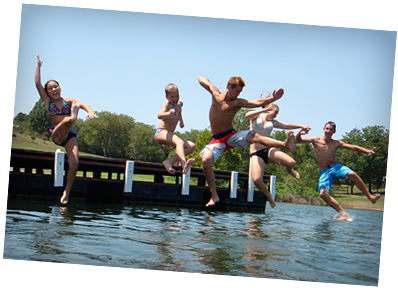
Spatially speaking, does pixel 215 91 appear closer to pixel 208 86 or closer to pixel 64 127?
pixel 208 86

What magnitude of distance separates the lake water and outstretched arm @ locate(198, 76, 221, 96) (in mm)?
2589

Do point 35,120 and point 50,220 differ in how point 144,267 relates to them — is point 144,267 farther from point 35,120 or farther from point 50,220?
point 35,120

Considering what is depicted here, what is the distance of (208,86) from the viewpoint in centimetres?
653

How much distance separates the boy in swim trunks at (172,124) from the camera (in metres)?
6.73

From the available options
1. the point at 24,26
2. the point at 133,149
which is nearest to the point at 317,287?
the point at 24,26

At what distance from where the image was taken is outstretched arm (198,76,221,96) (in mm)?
6504

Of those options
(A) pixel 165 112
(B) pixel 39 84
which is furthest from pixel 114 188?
(A) pixel 165 112

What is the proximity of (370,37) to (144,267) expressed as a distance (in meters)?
7.33

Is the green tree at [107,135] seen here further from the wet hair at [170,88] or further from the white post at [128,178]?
the wet hair at [170,88]

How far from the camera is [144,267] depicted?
5.55 meters

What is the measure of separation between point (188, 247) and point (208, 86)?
2.70 meters

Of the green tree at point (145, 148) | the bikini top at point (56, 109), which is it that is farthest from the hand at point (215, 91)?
the green tree at point (145, 148)

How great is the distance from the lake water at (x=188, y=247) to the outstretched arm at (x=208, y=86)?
2.59m

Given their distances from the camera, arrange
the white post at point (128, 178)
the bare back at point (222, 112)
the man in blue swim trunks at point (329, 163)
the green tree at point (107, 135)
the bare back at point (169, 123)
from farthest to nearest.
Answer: the green tree at point (107, 135)
the white post at point (128, 178)
the man in blue swim trunks at point (329, 163)
the bare back at point (169, 123)
the bare back at point (222, 112)
